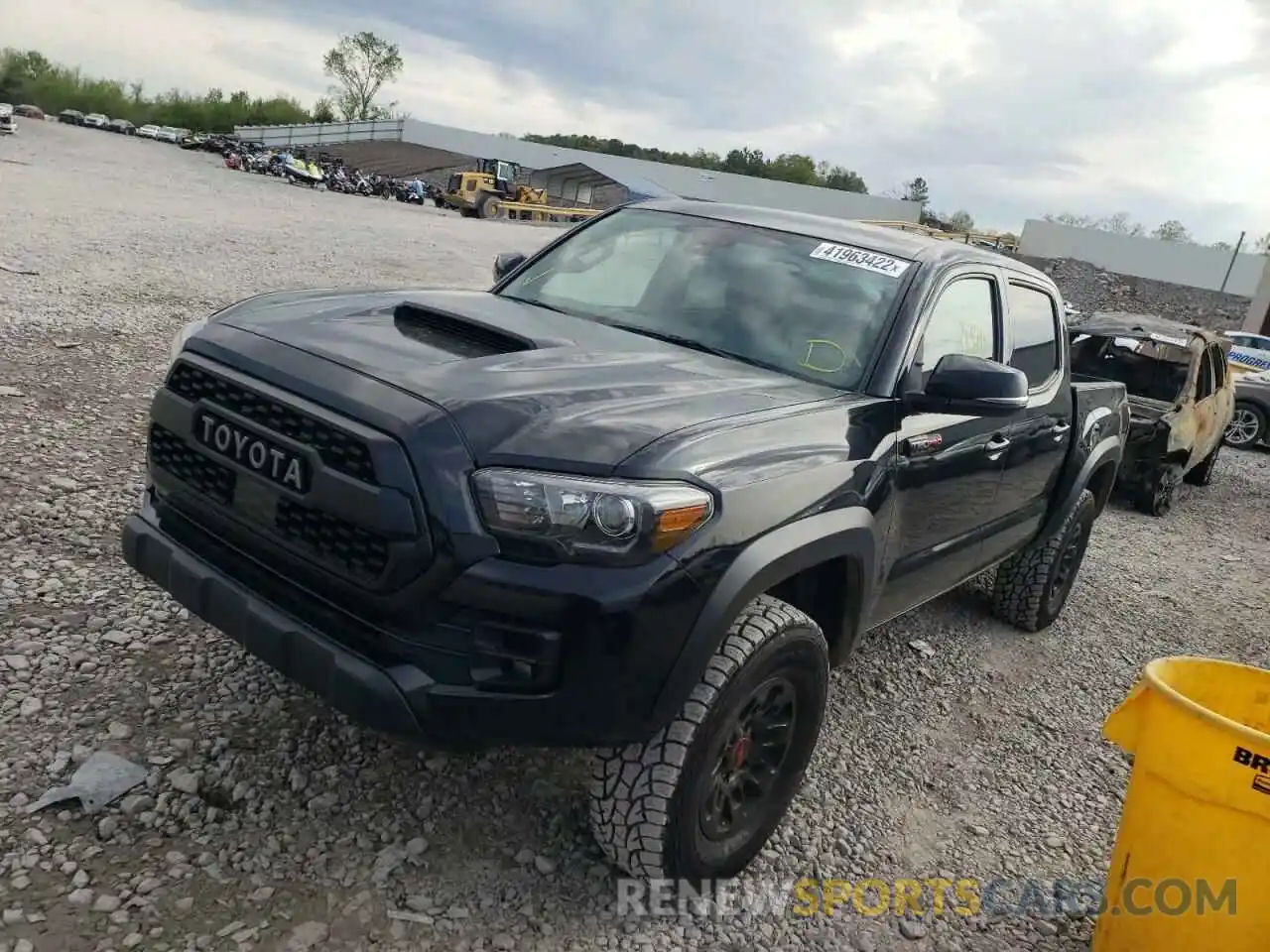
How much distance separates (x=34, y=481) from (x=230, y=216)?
17022 mm

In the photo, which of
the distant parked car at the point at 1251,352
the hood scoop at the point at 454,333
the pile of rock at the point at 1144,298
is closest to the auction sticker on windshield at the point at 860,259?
the hood scoop at the point at 454,333

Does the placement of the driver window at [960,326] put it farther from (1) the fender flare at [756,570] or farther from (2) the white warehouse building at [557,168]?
(2) the white warehouse building at [557,168]

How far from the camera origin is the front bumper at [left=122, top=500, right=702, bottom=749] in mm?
2250

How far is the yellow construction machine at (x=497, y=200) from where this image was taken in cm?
4074

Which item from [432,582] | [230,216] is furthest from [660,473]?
[230,216]

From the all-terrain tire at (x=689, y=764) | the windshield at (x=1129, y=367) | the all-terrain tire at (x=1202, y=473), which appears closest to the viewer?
the all-terrain tire at (x=689, y=764)

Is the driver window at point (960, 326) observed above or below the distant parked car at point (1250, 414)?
above

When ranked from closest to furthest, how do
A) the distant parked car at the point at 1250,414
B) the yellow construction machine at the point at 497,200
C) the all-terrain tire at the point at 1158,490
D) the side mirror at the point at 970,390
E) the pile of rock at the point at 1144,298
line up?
the side mirror at the point at 970,390 < the all-terrain tire at the point at 1158,490 < the distant parked car at the point at 1250,414 < the pile of rock at the point at 1144,298 < the yellow construction machine at the point at 497,200

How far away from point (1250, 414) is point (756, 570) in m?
14.1

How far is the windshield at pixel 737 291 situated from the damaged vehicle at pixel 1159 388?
222 inches

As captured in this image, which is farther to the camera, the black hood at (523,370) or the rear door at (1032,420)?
the rear door at (1032,420)

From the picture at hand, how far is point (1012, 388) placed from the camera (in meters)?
3.13

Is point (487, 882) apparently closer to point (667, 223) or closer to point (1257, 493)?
point (667, 223)

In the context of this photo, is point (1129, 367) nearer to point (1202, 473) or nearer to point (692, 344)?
point (1202, 473)
